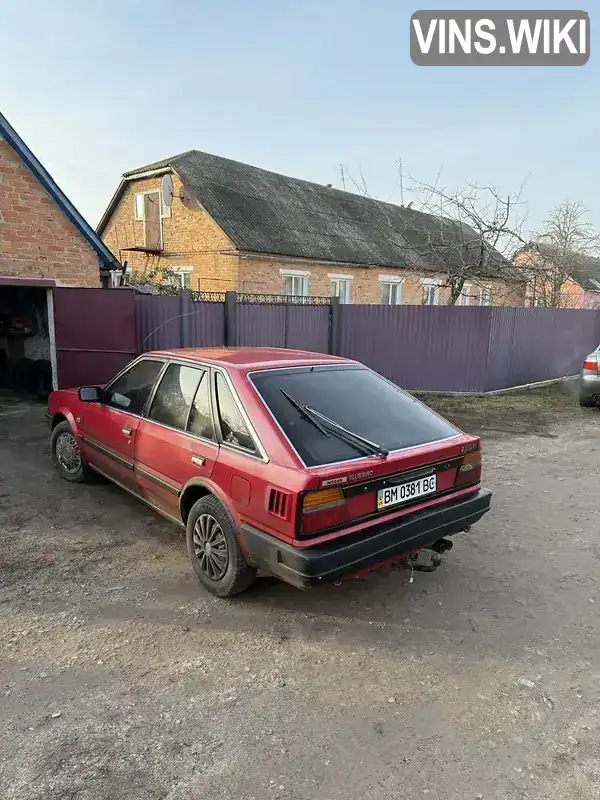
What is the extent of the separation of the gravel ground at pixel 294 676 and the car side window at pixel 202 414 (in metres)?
1.02

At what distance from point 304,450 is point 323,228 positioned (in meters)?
19.4

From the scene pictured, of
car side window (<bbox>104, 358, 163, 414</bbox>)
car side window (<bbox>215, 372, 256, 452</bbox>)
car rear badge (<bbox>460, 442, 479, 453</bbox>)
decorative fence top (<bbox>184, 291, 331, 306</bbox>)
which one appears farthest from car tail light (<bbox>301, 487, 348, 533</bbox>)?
decorative fence top (<bbox>184, 291, 331, 306</bbox>)

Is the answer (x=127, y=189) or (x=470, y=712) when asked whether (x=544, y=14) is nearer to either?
(x=470, y=712)

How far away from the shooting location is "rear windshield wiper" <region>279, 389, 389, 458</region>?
305 centimetres

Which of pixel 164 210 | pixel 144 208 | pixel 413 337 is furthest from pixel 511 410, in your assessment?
pixel 144 208

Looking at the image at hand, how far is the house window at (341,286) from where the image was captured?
19.7m

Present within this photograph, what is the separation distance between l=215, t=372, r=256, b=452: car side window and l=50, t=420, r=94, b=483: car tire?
239 centimetres

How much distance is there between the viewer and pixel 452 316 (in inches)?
446

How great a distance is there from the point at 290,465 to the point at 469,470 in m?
1.39

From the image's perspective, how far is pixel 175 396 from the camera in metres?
3.83

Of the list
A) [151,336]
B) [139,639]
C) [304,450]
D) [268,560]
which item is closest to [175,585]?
[139,639]

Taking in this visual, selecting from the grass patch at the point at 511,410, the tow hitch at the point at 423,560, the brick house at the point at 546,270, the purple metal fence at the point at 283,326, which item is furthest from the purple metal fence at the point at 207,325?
the brick house at the point at 546,270

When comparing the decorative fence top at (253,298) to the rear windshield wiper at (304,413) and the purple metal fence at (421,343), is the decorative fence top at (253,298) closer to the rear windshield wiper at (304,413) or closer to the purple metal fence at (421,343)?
the purple metal fence at (421,343)

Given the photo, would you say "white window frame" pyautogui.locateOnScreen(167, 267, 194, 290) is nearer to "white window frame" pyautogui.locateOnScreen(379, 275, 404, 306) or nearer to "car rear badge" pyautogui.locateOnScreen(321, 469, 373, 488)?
"white window frame" pyautogui.locateOnScreen(379, 275, 404, 306)
